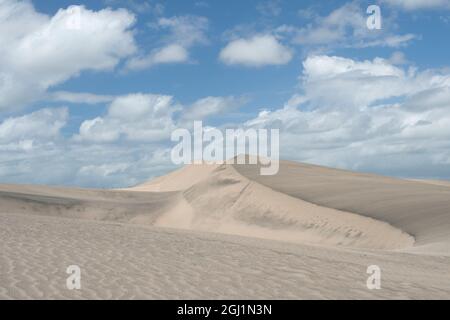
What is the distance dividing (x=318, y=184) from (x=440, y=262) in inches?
736

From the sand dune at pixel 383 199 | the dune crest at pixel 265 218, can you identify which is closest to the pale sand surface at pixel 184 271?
the sand dune at pixel 383 199

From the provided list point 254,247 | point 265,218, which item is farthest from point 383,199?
point 254,247

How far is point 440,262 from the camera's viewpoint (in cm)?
1405

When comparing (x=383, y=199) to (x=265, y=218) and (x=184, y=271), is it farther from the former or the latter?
(x=184, y=271)

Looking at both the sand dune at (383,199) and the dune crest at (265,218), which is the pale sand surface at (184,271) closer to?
the sand dune at (383,199)

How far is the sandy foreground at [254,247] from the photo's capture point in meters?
8.24

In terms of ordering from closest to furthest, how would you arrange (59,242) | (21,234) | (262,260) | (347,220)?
(262,260)
(59,242)
(21,234)
(347,220)

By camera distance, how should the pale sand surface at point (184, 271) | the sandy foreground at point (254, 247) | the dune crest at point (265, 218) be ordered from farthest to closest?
the dune crest at point (265, 218) → the sandy foreground at point (254, 247) → the pale sand surface at point (184, 271)

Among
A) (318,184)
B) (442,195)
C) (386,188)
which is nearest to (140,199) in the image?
(318,184)

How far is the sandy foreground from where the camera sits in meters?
8.24

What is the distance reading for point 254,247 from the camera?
44.8ft

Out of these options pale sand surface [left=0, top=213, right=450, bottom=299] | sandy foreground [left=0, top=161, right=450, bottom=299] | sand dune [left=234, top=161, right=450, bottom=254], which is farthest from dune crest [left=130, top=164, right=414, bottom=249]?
pale sand surface [left=0, top=213, right=450, bottom=299]
